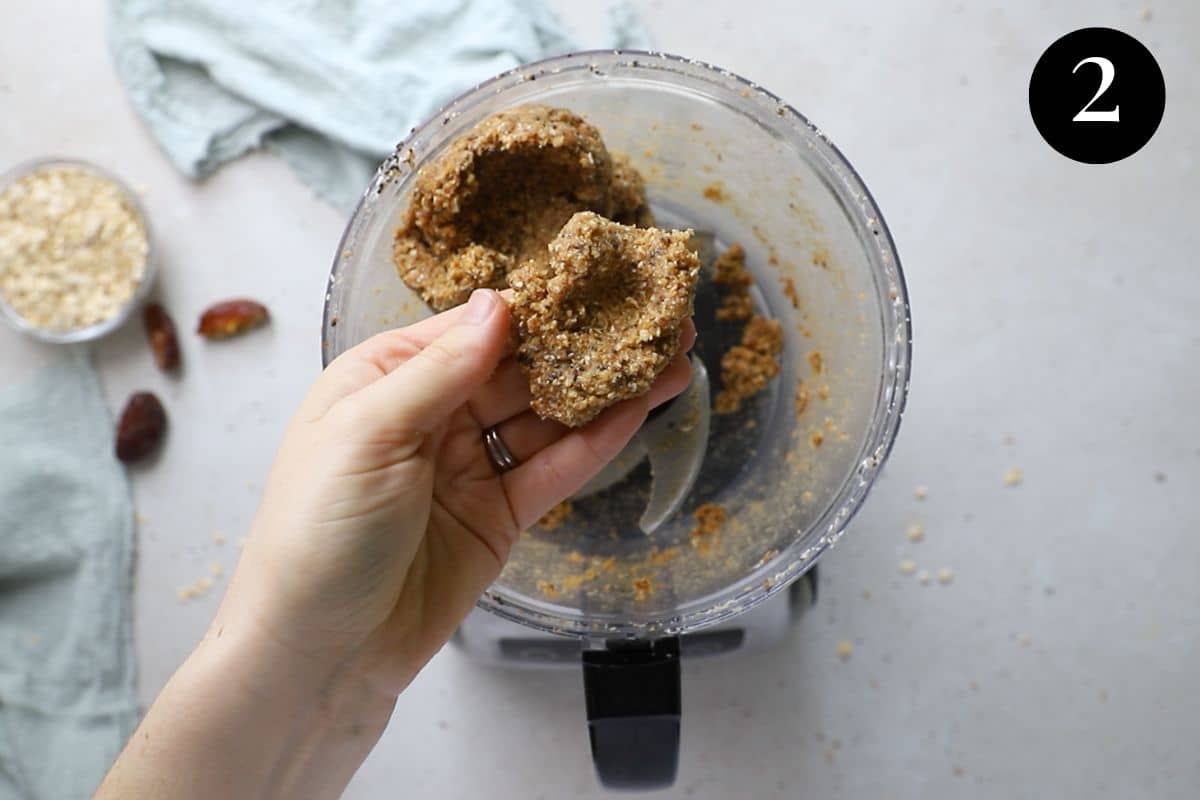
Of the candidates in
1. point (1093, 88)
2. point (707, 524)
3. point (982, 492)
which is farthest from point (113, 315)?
point (1093, 88)

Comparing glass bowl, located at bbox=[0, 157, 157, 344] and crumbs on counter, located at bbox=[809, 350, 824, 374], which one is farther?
glass bowl, located at bbox=[0, 157, 157, 344]

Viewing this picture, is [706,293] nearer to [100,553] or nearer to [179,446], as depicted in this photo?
[179,446]

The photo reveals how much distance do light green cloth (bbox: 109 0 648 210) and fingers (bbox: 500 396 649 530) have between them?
50cm

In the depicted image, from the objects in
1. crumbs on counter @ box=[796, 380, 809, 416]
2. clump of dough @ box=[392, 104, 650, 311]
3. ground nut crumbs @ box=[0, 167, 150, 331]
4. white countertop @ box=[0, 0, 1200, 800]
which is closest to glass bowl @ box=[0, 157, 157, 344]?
ground nut crumbs @ box=[0, 167, 150, 331]

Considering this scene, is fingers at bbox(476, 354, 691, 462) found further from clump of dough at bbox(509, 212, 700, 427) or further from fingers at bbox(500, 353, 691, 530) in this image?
clump of dough at bbox(509, 212, 700, 427)

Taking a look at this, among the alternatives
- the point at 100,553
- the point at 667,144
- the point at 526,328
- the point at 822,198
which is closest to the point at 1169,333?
the point at 822,198

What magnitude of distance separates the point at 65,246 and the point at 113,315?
4.6 inches

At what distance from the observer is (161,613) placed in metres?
1.42

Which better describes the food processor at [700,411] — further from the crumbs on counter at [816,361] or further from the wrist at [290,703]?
the wrist at [290,703]

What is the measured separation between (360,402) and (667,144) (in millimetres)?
497

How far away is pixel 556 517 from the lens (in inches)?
47.7

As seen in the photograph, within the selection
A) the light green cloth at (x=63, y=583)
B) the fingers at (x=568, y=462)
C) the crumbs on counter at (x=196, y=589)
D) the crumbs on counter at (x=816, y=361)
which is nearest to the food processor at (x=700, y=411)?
the crumbs on counter at (x=816, y=361)

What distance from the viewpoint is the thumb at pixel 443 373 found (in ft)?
2.90

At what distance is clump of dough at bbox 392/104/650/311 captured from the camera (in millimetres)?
966
